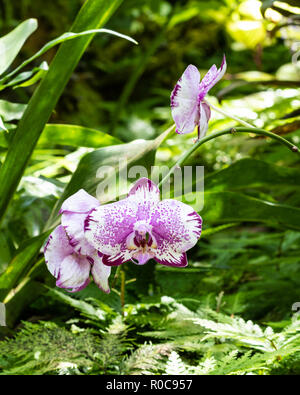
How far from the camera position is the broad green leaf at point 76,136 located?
31.3 inches

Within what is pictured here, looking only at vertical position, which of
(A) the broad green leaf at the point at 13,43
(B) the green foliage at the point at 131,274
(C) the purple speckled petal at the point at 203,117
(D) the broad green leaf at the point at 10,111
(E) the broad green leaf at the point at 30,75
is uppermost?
(A) the broad green leaf at the point at 13,43

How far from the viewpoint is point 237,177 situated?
700mm

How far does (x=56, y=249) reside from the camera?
0.47 meters

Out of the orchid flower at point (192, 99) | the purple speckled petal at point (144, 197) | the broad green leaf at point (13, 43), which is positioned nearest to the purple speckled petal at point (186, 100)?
the orchid flower at point (192, 99)

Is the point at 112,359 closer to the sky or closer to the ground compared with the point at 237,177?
closer to the ground

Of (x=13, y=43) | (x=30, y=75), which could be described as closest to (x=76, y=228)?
(x=30, y=75)

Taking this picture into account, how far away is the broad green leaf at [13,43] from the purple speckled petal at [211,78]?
0.34 m

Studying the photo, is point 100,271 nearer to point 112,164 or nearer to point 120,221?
point 120,221

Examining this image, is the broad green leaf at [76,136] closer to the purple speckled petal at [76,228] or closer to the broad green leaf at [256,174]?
the broad green leaf at [256,174]

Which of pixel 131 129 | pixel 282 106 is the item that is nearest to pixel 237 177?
pixel 282 106

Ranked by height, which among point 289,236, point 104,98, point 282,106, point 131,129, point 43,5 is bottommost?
point 289,236

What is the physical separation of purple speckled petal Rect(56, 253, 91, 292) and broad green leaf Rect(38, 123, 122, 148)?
366mm
